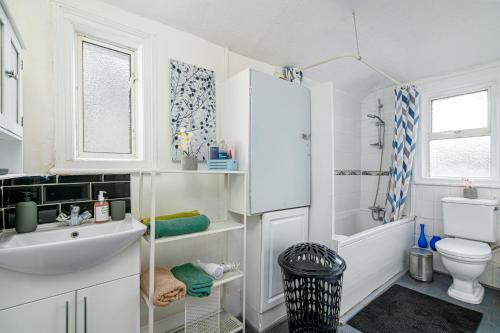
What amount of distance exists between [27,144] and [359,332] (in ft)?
8.01

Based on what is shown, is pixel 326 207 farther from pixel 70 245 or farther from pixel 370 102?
pixel 370 102

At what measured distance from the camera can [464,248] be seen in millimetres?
2117

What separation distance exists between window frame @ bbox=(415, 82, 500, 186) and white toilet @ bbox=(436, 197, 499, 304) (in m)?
0.28

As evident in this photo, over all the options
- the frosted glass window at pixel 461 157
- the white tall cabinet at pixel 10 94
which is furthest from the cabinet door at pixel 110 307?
the frosted glass window at pixel 461 157

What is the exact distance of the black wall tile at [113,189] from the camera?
146 centimetres

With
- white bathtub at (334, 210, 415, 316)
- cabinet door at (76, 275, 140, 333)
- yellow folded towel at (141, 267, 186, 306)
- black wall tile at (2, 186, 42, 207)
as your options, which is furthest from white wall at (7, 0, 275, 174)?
white bathtub at (334, 210, 415, 316)

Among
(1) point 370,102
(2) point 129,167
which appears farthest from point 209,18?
(1) point 370,102

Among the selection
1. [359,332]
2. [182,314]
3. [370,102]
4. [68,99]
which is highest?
[370,102]

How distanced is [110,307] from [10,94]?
1.08 meters

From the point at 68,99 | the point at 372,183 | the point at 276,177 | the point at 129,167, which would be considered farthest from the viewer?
the point at 372,183

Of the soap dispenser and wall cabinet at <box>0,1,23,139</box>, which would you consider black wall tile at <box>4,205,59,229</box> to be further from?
wall cabinet at <box>0,1,23,139</box>

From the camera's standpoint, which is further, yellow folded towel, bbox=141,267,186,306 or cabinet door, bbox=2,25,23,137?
yellow folded towel, bbox=141,267,186,306

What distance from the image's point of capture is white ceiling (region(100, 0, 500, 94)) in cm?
166

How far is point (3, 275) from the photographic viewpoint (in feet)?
3.03
